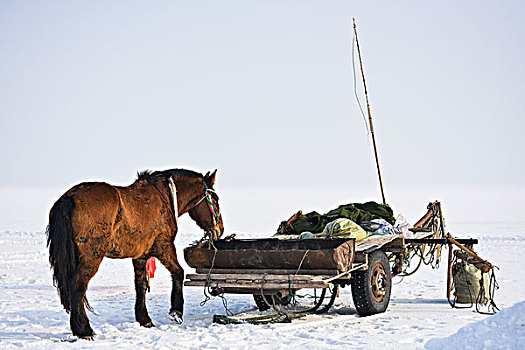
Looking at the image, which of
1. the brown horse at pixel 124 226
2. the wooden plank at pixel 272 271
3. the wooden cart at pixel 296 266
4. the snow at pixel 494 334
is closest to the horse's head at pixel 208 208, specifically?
the brown horse at pixel 124 226

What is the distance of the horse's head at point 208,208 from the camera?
818 cm

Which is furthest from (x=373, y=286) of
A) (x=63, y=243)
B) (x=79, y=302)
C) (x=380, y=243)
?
(x=63, y=243)

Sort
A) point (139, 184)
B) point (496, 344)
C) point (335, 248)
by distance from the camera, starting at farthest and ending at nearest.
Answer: point (139, 184) < point (335, 248) < point (496, 344)

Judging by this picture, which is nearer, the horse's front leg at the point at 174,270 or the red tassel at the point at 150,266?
→ the horse's front leg at the point at 174,270

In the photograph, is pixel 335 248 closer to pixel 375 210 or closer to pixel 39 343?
pixel 375 210

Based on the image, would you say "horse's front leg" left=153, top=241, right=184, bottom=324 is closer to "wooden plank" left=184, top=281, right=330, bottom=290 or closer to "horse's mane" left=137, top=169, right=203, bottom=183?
"wooden plank" left=184, top=281, right=330, bottom=290

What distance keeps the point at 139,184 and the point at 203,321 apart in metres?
1.87

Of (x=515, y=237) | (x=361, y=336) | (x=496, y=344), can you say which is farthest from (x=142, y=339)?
(x=515, y=237)

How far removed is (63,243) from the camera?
6.67 meters

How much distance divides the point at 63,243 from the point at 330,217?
391cm

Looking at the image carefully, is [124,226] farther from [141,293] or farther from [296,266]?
[296,266]

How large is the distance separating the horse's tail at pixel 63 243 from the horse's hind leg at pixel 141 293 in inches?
44.9

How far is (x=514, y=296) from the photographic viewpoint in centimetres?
1011

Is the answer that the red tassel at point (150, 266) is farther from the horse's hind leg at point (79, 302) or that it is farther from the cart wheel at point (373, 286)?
the cart wheel at point (373, 286)
